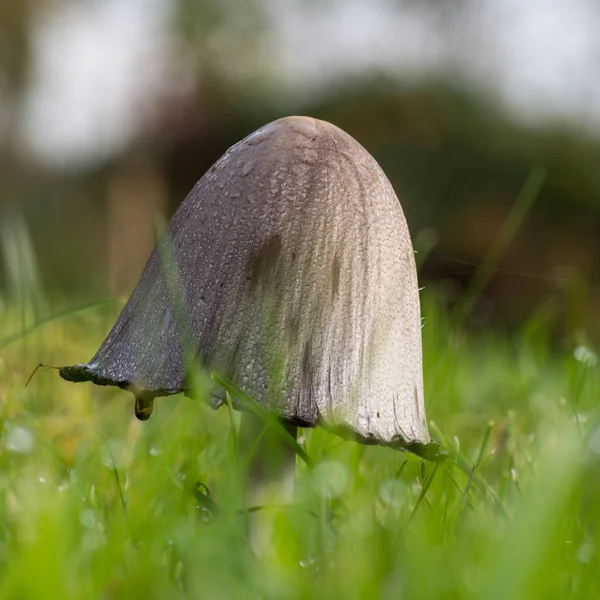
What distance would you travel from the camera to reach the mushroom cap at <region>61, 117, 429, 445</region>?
49.5 inches

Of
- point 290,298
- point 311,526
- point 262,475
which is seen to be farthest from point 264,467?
point 290,298

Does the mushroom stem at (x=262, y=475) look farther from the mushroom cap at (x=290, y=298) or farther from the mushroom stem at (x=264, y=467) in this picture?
the mushroom cap at (x=290, y=298)

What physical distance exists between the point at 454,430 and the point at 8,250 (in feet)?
4.79

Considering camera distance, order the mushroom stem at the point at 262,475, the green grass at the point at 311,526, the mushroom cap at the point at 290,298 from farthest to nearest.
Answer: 1. the mushroom stem at the point at 262,475
2. the mushroom cap at the point at 290,298
3. the green grass at the point at 311,526

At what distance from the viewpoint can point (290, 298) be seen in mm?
1286

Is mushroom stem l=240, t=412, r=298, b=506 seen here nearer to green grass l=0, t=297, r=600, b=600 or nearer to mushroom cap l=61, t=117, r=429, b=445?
green grass l=0, t=297, r=600, b=600

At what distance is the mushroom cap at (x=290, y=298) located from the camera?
126 cm

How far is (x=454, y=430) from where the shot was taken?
2471 mm

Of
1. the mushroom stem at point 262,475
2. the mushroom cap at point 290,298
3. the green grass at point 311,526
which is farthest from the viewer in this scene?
the mushroom stem at point 262,475

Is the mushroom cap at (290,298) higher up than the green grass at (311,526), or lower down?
higher up

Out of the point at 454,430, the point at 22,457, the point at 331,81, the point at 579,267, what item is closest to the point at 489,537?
the point at 22,457

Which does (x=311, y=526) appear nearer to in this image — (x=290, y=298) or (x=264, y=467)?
(x=264, y=467)

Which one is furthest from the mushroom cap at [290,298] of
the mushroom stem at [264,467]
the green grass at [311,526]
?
the mushroom stem at [264,467]

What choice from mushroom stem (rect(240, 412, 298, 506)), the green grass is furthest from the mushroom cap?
mushroom stem (rect(240, 412, 298, 506))
